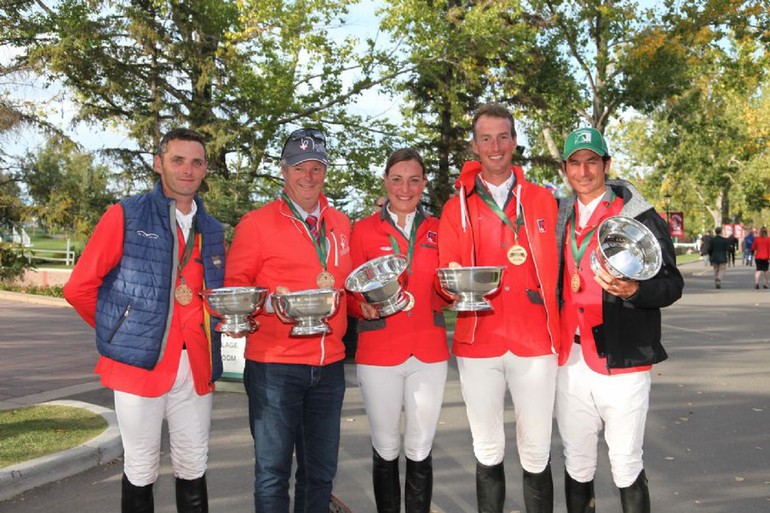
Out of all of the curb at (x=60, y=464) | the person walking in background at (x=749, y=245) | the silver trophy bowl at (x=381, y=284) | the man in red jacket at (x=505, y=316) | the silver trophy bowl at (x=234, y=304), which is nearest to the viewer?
the silver trophy bowl at (x=234, y=304)

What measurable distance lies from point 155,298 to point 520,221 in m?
2.08

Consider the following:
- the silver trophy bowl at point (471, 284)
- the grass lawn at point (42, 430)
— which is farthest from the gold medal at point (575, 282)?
the grass lawn at point (42, 430)

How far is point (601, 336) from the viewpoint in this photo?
4043 mm

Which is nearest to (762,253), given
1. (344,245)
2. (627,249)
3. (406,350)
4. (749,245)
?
(749,245)

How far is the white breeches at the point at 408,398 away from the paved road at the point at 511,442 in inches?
46.1

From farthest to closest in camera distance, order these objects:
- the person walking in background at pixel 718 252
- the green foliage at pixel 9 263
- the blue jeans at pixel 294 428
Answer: the person walking in background at pixel 718 252 < the green foliage at pixel 9 263 < the blue jeans at pixel 294 428

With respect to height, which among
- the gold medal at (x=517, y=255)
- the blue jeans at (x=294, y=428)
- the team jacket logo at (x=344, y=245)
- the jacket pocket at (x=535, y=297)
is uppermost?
the team jacket logo at (x=344, y=245)

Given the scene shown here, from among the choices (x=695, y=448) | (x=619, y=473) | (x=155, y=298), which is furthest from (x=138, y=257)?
(x=695, y=448)

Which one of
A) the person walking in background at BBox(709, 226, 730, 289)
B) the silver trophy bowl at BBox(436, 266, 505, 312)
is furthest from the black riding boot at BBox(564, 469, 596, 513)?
the person walking in background at BBox(709, 226, 730, 289)

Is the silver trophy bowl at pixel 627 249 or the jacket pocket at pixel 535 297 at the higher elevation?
the silver trophy bowl at pixel 627 249

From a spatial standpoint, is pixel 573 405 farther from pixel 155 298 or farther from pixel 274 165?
pixel 274 165

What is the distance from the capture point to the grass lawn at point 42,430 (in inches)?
252

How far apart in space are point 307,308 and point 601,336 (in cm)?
161

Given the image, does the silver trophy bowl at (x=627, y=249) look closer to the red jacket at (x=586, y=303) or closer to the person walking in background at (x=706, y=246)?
the red jacket at (x=586, y=303)
